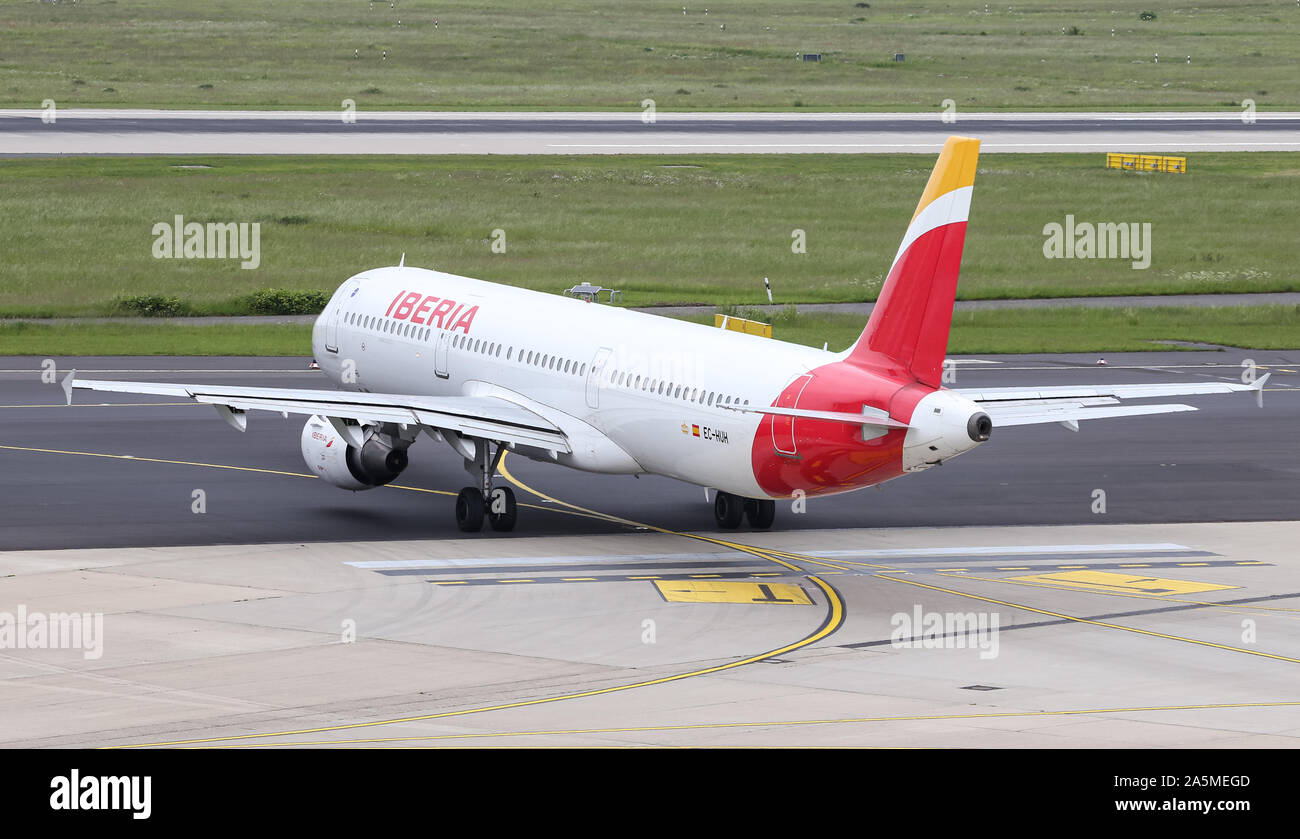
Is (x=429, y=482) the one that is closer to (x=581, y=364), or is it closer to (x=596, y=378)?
(x=581, y=364)

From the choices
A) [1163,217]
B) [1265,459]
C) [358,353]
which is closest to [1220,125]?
[1163,217]

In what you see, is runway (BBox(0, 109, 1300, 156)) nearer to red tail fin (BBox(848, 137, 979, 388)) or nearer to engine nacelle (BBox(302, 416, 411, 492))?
engine nacelle (BBox(302, 416, 411, 492))

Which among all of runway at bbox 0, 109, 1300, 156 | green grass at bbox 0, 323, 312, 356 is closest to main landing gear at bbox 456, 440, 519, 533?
green grass at bbox 0, 323, 312, 356

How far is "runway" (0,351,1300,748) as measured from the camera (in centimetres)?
2514

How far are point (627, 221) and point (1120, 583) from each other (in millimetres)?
65469

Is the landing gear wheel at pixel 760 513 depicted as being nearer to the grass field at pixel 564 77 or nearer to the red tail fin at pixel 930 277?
the red tail fin at pixel 930 277

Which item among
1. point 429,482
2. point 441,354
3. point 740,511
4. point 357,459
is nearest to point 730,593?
point 740,511

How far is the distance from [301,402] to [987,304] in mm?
48035

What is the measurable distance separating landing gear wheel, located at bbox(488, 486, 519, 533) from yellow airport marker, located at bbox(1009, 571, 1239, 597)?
441 inches

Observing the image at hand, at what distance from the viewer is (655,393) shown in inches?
1517

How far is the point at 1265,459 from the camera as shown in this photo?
50031mm

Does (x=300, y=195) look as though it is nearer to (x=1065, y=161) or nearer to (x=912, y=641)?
(x=1065, y=161)

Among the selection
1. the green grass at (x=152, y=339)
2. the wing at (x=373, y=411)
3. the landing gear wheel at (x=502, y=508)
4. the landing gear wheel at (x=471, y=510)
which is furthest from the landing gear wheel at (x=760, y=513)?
the green grass at (x=152, y=339)

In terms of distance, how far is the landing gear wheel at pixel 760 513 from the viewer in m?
40.9
